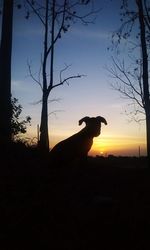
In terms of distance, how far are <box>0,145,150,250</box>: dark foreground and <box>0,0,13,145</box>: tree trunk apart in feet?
12.1

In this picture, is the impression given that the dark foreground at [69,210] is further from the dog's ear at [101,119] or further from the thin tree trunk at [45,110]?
the thin tree trunk at [45,110]

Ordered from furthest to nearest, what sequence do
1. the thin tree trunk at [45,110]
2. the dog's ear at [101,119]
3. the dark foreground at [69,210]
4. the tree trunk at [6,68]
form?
the thin tree trunk at [45,110] → the tree trunk at [6,68] → the dog's ear at [101,119] → the dark foreground at [69,210]

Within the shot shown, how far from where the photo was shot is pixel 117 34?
21438 mm

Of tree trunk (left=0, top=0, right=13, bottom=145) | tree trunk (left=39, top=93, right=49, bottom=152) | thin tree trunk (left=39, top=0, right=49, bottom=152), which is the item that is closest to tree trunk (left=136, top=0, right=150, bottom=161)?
thin tree trunk (left=39, top=0, right=49, bottom=152)

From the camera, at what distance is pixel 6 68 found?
55.4 ft

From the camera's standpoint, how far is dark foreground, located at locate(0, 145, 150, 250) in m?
7.47

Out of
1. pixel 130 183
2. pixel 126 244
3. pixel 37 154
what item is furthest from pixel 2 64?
pixel 126 244

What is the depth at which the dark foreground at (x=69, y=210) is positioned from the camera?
7473 millimetres

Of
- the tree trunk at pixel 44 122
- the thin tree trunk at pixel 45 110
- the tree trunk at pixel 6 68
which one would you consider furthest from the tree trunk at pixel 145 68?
the tree trunk at pixel 6 68

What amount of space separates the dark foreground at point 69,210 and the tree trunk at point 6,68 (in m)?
3.69

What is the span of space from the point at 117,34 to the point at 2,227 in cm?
1594

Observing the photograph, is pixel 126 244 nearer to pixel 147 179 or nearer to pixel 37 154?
pixel 147 179

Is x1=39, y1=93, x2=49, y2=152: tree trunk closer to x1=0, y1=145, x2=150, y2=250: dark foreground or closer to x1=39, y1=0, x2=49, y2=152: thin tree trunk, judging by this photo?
x1=39, y1=0, x2=49, y2=152: thin tree trunk

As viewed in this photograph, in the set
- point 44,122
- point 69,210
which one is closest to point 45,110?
point 44,122
